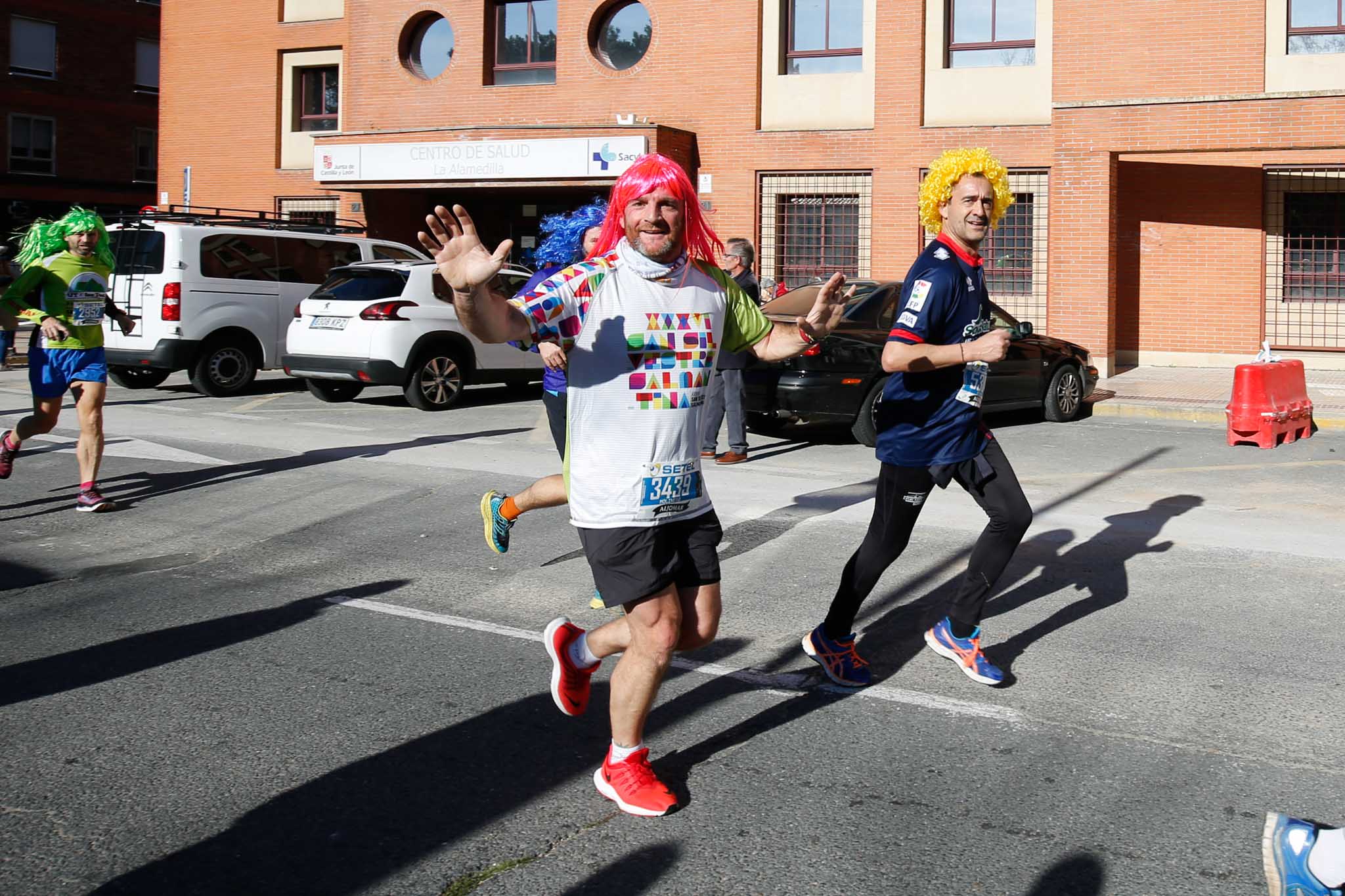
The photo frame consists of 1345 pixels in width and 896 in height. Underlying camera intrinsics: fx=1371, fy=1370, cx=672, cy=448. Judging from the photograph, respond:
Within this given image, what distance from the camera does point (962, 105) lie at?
68.0 ft

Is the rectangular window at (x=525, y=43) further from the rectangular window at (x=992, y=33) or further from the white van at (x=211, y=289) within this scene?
the white van at (x=211, y=289)

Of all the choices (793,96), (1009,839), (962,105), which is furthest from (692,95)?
(1009,839)

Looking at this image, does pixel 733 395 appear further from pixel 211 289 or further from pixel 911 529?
pixel 211 289

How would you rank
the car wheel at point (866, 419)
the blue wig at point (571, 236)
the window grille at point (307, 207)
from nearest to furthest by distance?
the blue wig at point (571, 236) → the car wheel at point (866, 419) → the window grille at point (307, 207)

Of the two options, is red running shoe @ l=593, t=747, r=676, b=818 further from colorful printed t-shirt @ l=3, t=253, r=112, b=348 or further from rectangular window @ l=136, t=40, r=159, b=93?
rectangular window @ l=136, t=40, r=159, b=93

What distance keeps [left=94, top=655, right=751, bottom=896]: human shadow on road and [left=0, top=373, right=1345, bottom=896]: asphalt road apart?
0.01m

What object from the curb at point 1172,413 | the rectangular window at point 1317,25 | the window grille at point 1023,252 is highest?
the rectangular window at point 1317,25

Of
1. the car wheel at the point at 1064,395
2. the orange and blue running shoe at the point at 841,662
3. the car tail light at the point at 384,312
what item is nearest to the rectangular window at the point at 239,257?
the car tail light at the point at 384,312

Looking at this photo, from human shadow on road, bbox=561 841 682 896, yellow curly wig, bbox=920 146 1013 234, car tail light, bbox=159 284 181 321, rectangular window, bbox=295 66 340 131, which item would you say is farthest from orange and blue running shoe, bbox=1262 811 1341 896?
rectangular window, bbox=295 66 340 131

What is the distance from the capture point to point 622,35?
2333 cm

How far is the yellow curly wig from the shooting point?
512 cm

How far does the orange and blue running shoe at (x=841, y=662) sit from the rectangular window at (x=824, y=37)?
17629 mm

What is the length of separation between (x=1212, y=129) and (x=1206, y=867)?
52.2 ft

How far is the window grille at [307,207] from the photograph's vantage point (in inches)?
1088
